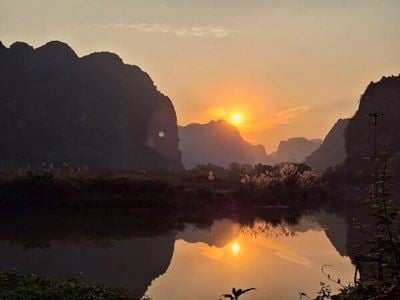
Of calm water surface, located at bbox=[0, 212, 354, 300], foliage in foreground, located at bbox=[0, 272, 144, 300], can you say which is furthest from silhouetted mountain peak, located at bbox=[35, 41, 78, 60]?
foliage in foreground, located at bbox=[0, 272, 144, 300]

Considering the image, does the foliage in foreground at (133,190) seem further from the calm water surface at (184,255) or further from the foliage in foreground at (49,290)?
the foliage in foreground at (49,290)

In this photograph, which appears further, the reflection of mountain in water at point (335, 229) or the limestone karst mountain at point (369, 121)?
the limestone karst mountain at point (369, 121)

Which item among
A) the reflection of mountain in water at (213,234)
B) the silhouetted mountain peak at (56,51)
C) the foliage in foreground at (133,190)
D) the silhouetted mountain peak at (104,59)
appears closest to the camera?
the reflection of mountain in water at (213,234)

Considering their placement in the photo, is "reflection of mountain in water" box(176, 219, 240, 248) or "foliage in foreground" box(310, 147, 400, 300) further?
"reflection of mountain in water" box(176, 219, 240, 248)

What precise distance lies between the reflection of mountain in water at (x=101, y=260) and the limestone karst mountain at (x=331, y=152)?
122630 millimetres

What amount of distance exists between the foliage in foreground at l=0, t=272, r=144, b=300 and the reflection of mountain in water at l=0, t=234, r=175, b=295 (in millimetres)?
2352

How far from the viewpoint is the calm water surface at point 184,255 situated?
37.2 feet

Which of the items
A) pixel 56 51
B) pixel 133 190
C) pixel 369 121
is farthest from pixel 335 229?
pixel 56 51

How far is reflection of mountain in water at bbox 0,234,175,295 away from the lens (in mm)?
12367

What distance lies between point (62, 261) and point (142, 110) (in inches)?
4665

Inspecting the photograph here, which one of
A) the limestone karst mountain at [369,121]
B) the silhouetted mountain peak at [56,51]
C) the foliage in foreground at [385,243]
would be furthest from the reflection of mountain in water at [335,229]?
the silhouetted mountain peak at [56,51]

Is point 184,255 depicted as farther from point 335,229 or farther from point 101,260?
point 335,229

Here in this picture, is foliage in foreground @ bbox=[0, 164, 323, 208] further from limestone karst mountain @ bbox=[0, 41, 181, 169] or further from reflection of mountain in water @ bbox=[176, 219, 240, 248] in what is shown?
limestone karst mountain @ bbox=[0, 41, 181, 169]

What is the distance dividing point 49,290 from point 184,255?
759cm
